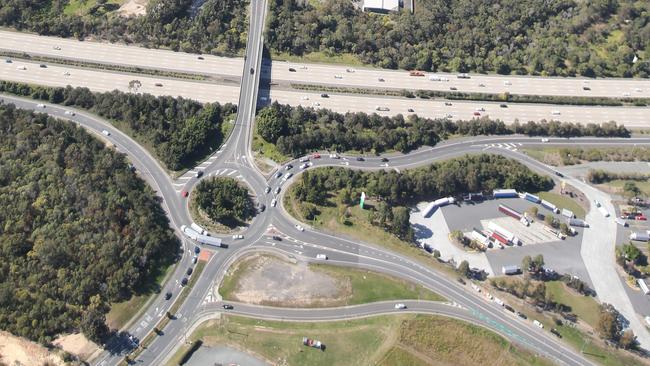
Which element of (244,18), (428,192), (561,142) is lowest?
(428,192)

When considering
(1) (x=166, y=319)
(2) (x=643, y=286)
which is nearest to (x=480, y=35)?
(2) (x=643, y=286)

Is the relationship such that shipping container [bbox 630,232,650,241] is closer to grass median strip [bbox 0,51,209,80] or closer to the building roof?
the building roof

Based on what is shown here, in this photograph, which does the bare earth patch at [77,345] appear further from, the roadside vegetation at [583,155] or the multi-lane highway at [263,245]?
the roadside vegetation at [583,155]

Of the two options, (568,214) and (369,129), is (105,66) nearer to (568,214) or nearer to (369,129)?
(369,129)

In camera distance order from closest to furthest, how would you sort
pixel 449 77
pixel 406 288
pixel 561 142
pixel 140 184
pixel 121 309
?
pixel 121 309 < pixel 406 288 < pixel 140 184 < pixel 561 142 < pixel 449 77

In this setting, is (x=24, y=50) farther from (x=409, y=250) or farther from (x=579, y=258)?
(x=579, y=258)

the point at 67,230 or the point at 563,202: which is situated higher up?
the point at 563,202

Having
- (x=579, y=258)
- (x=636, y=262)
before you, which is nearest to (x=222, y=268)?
(x=579, y=258)
